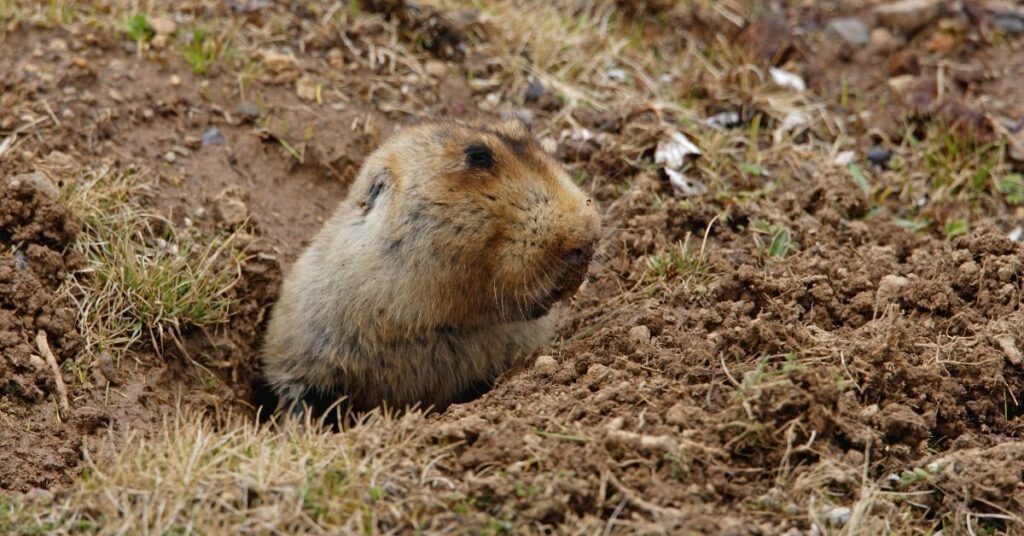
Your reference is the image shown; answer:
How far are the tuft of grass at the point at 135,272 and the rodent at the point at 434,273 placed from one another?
1.21 feet

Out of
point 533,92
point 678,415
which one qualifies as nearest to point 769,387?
point 678,415

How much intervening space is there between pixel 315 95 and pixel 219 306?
1499mm

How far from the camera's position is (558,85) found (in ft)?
21.5

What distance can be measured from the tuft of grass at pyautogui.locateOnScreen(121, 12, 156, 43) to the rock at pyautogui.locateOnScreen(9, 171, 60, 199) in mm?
1204

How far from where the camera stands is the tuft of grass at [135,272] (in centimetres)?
494

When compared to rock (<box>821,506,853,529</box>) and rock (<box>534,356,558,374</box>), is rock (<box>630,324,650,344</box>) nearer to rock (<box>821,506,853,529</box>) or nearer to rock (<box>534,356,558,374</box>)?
rock (<box>534,356,558,374</box>)

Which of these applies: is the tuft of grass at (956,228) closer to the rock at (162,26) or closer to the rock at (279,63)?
the rock at (279,63)

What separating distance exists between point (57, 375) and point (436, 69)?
9.27 ft

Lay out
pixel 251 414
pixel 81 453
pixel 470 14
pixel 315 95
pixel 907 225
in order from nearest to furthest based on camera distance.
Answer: pixel 81 453, pixel 251 414, pixel 907 225, pixel 315 95, pixel 470 14

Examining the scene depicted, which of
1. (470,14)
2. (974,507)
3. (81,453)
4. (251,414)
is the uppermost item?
(470,14)

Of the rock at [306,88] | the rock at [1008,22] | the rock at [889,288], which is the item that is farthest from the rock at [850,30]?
the rock at [306,88]

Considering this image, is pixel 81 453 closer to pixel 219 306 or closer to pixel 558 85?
pixel 219 306

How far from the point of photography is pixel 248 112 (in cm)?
606

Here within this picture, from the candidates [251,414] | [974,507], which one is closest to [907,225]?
[974,507]
